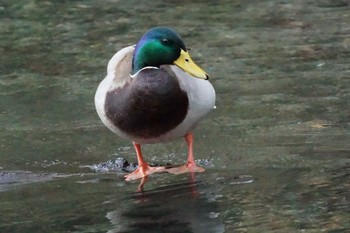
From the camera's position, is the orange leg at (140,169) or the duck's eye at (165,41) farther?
the orange leg at (140,169)

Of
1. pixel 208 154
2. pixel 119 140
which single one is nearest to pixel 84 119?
pixel 119 140

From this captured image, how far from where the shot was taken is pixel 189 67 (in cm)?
525

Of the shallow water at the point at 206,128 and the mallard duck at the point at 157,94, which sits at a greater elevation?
the mallard duck at the point at 157,94

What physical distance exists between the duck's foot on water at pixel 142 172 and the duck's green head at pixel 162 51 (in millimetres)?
631

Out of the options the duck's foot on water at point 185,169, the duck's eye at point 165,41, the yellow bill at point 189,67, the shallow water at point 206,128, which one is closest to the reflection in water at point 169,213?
the shallow water at point 206,128

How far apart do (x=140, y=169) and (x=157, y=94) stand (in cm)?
63

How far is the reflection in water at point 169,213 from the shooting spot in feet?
14.5

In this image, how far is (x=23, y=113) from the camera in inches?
276

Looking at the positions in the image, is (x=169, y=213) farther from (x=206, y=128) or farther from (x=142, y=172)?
(x=206, y=128)

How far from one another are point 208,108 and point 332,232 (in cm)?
145

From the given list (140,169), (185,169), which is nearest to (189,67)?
(185,169)

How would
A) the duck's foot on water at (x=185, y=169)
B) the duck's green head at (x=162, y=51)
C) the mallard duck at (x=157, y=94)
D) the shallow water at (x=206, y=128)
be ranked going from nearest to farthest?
the shallow water at (x=206, y=128), the mallard duck at (x=157, y=94), the duck's green head at (x=162, y=51), the duck's foot on water at (x=185, y=169)

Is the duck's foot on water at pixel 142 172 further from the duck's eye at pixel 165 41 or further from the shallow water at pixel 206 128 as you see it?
the duck's eye at pixel 165 41

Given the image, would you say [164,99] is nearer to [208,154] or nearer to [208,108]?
[208,108]
